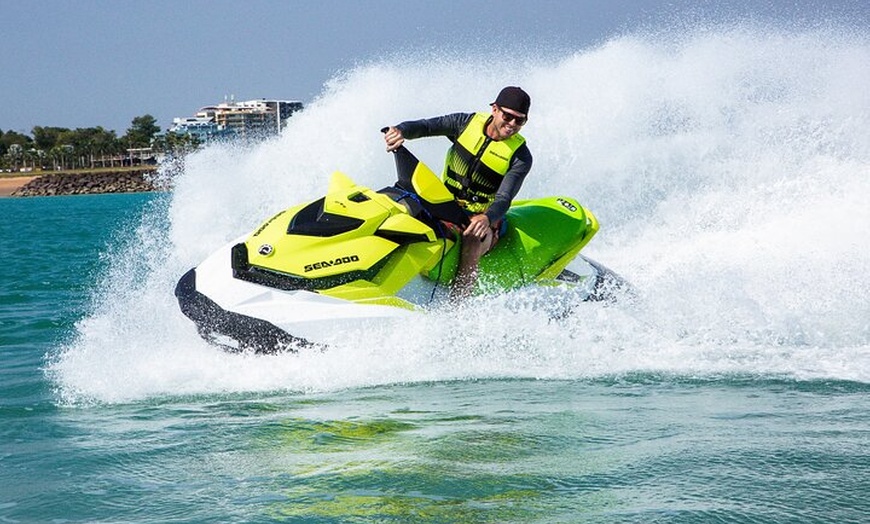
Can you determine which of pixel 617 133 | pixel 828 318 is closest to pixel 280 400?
pixel 828 318

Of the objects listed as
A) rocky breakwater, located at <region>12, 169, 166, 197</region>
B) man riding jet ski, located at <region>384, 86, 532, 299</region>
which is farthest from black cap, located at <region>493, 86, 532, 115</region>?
rocky breakwater, located at <region>12, 169, 166, 197</region>

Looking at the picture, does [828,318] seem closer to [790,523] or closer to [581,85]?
[790,523]

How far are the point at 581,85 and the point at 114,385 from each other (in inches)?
305

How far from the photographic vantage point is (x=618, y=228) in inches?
380

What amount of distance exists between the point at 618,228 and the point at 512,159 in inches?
161

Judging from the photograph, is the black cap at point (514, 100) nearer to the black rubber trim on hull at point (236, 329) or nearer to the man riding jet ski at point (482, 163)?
the man riding jet ski at point (482, 163)

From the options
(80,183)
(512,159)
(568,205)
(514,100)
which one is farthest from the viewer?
(80,183)

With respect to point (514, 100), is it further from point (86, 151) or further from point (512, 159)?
point (86, 151)

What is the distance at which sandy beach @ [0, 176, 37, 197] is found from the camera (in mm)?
134375

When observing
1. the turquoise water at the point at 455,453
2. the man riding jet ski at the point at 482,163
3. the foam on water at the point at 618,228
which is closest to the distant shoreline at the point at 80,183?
the foam on water at the point at 618,228

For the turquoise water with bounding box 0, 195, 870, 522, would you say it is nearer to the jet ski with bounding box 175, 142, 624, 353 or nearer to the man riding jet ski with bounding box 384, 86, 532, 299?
the jet ski with bounding box 175, 142, 624, 353

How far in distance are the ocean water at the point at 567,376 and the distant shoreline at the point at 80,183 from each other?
4493 inches

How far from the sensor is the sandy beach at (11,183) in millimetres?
134375

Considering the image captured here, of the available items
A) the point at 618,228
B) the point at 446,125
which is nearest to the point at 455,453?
the point at 446,125
